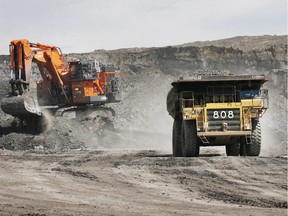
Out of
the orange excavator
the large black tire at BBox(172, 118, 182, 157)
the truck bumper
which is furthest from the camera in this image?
the orange excavator

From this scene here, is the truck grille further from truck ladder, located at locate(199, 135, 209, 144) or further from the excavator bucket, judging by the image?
the excavator bucket

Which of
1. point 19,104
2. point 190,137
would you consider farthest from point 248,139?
point 19,104

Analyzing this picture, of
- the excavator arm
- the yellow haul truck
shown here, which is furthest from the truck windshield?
the excavator arm

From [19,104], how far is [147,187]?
53.9 ft

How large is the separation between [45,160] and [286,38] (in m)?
46.0

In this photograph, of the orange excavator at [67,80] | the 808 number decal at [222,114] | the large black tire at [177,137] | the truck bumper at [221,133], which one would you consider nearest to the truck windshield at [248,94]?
the 808 number decal at [222,114]

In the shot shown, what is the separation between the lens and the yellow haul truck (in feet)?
58.2

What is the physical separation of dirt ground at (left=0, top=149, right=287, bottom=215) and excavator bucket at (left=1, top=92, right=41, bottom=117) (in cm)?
1007

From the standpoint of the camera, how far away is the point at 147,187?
481 inches

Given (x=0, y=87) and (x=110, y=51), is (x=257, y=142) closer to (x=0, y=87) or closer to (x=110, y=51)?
(x=0, y=87)

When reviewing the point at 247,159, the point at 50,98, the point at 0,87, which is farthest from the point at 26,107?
the point at 0,87

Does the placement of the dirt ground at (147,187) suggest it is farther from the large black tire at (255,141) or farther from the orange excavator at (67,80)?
the orange excavator at (67,80)

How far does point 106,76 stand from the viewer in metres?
34.6

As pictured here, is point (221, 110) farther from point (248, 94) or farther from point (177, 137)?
point (177, 137)
